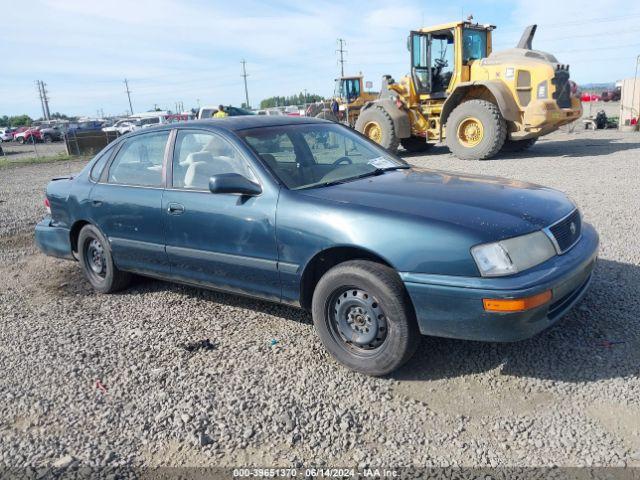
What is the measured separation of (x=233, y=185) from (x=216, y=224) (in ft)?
1.28

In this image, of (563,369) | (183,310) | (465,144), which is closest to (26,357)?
(183,310)

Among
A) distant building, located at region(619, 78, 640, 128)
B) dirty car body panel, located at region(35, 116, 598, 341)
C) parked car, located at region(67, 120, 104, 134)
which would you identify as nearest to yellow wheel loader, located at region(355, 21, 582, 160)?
distant building, located at region(619, 78, 640, 128)

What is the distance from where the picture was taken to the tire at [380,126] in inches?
538

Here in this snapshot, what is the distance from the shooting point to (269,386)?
319cm

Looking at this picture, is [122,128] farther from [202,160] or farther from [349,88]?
[202,160]

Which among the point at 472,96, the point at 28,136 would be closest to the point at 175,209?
the point at 472,96

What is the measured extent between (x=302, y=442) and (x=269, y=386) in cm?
57

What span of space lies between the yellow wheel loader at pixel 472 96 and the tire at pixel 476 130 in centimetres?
2

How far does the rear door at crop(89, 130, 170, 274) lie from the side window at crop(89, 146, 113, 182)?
80 millimetres

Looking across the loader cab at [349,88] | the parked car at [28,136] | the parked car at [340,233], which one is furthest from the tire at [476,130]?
the parked car at [28,136]

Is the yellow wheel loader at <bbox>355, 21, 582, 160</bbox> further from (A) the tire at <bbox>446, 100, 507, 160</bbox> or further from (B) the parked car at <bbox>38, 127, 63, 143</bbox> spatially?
(B) the parked car at <bbox>38, 127, 63, 143</bbox>

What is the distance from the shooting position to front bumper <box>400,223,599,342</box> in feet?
9.09

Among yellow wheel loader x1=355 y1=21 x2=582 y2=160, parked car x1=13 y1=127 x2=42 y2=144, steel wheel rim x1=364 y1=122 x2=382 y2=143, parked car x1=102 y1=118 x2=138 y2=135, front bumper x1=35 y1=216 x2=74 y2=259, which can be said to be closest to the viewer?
front bumper x1=35 y1=216 x2=74 y2=259

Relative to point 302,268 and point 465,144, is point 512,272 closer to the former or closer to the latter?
point 302,268
